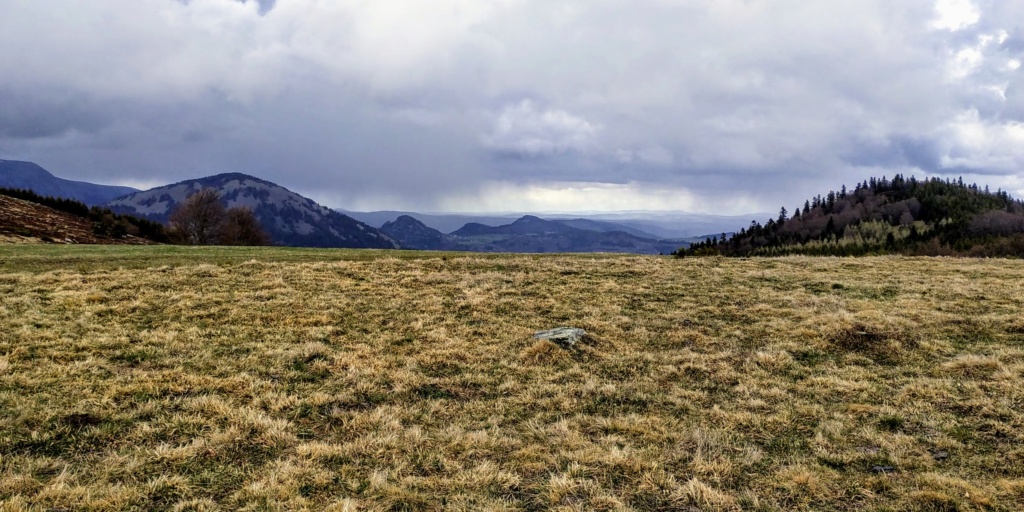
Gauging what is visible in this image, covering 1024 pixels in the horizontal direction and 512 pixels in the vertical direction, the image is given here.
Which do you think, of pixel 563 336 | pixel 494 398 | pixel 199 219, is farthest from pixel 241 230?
pixel 494 398

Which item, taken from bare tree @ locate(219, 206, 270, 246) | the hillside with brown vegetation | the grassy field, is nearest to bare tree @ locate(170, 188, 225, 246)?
bare tree @ locate(219, 206, 270, 246)

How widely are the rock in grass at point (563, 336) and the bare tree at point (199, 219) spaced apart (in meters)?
98.4

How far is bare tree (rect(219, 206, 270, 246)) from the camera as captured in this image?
100 metres

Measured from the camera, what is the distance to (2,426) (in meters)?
8.73

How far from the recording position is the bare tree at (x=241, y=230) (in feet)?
328

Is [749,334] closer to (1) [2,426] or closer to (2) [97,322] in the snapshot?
(1) [2,426]

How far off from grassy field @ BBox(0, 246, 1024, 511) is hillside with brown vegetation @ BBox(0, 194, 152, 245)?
3495cm

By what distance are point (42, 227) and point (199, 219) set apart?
43339 millimetres

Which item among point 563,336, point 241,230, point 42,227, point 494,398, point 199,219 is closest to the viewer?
point 494,398

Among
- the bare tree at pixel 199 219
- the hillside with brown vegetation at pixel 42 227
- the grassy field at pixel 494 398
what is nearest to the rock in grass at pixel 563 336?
the grassy field at pixel 494 398

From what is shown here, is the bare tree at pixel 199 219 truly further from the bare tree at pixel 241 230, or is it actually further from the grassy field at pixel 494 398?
the grassy field at pixel 494 398

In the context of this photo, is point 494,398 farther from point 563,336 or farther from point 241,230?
point 241,230

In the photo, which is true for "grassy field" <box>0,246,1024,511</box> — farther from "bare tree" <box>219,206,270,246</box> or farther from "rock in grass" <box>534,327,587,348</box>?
"bare tree" <box>219,206,270,246</box>

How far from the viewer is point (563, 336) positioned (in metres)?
15.9
